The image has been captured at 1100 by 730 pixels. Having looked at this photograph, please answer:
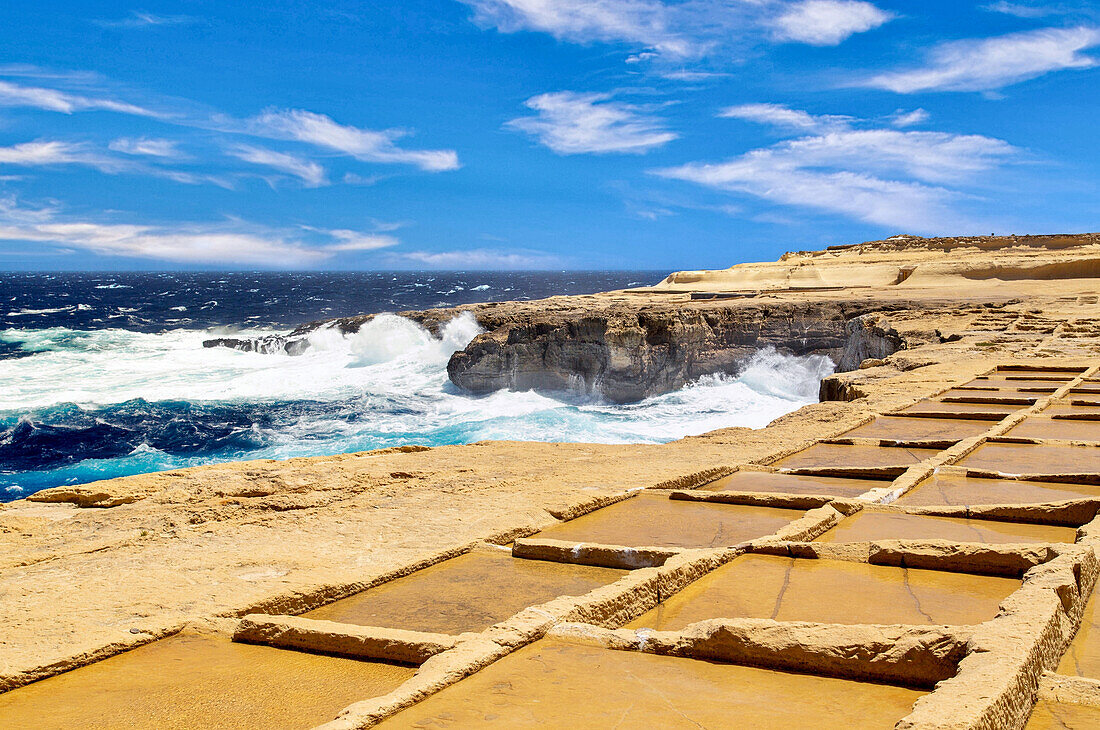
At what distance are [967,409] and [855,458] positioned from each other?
267 centimetres

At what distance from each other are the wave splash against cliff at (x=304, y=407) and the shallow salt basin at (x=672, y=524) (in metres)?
12.5

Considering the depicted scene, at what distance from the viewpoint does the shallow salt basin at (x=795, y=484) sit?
5.29 metres

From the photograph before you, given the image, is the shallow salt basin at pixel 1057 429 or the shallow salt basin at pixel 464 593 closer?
the shallow salt basin at pixel 464 593

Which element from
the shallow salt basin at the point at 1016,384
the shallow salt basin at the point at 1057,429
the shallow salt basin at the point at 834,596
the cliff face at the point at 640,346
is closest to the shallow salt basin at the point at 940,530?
the shallow salt basin at the point at 834,596

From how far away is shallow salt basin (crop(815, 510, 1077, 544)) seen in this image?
404 cm

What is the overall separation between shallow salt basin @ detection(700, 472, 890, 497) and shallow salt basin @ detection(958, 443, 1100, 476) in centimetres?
90

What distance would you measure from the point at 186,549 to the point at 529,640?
2.45 meters

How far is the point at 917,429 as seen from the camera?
739cm

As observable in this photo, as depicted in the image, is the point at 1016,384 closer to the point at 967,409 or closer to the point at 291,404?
the point at 967,409

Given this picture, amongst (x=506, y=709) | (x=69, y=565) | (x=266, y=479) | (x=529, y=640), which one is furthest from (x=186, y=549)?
(x=506, y=709)

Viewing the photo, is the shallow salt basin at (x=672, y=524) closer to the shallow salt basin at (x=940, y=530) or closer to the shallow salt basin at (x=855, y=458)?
the shallow salt basin at (x=940, y=530)

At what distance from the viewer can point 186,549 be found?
14.4ft

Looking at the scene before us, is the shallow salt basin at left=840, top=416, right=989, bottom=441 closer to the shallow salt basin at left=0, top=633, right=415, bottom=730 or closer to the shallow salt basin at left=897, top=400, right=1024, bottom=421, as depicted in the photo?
the shallow salt basin at left=897, top=400, right=1024, bottom=421

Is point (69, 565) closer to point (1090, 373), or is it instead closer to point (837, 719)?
point (837, 719)
